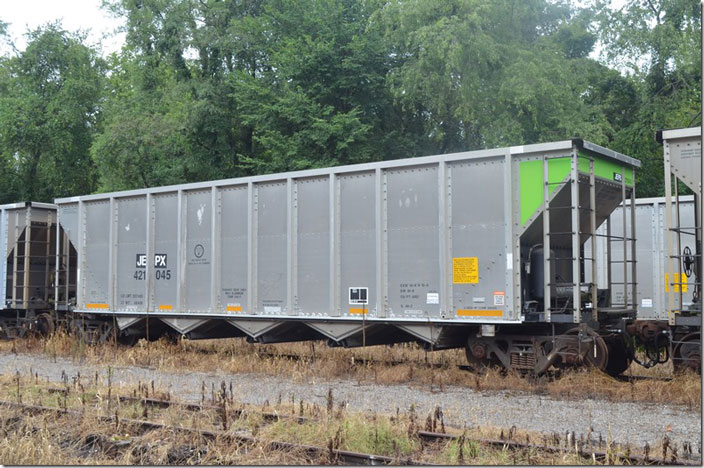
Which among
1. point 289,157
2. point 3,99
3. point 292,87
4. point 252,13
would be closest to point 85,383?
point 289,157

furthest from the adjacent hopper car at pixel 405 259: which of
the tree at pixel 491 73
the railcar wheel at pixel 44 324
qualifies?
the tree at pixel 491 73

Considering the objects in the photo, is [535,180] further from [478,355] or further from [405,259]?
[478,355]

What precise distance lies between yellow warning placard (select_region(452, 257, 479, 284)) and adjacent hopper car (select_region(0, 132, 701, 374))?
3cm

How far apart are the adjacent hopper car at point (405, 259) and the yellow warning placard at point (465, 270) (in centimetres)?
3

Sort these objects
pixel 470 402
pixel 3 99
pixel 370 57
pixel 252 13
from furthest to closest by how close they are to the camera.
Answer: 1. pixel 3 99
2. pixel 252 13
3. pixel 370 57
4. pixel 470 402

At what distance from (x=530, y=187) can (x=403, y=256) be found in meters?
2.40

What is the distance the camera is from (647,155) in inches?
859

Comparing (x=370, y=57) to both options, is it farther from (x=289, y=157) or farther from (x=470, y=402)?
(x=470, y=402)

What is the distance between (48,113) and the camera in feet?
107

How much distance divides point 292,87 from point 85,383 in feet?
51.1

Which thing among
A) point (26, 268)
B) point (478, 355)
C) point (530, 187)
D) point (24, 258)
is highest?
point (530, 187)

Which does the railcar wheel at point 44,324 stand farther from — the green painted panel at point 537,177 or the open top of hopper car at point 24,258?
the green painted panel at point 537,177

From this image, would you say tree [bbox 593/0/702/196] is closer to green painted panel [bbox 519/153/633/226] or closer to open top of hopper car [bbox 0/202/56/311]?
green painted panel [bbox 519/153/633/226]

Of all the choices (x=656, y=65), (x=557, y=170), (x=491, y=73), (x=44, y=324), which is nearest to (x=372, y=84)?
(x=491, y=73)
